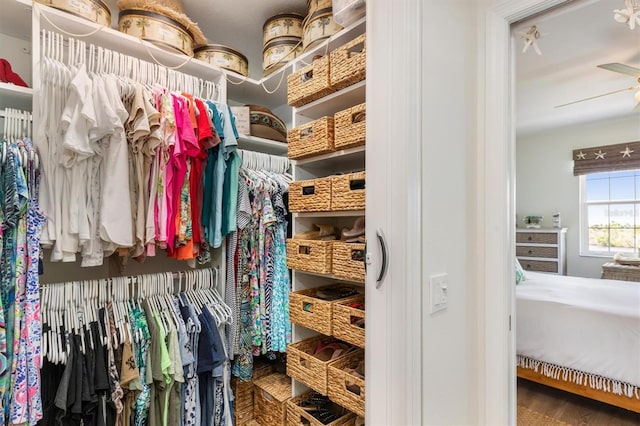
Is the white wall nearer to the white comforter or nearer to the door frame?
the white comforter

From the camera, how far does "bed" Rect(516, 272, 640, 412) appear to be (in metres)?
2.01

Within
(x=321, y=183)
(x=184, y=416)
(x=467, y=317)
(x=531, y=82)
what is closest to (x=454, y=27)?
(x=321, y=183)

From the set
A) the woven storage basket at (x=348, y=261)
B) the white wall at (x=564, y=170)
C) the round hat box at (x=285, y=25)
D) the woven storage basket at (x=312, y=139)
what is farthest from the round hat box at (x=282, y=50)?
the white wall at (x=564, y=170)

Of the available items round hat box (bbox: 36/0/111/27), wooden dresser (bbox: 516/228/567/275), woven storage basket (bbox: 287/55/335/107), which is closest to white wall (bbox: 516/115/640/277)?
wooden dresser (bbox: 516/228/567/275)

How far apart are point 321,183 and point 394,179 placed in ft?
2.23

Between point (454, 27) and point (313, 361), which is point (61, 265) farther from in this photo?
point (454, 27)

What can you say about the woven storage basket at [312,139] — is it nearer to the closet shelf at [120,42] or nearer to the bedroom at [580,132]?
the closet shelf at [120,42]

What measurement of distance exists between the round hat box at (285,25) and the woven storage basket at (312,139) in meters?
0.75

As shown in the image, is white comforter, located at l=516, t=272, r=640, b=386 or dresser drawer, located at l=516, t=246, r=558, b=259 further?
dresser drawer, located at l=516, t=246, r=558, b=259

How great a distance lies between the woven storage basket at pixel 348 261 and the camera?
1321 millimetres

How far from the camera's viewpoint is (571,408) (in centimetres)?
219

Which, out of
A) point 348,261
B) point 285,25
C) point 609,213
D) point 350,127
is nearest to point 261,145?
point 285,25

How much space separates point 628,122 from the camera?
12.6ft

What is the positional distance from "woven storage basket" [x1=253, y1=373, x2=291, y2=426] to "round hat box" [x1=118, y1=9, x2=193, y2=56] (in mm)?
2038
